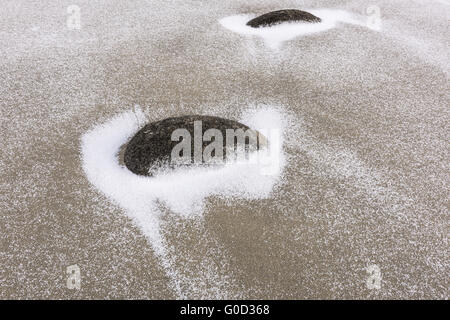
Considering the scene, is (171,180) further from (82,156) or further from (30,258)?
(30,258)

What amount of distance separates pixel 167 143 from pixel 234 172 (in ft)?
2.90

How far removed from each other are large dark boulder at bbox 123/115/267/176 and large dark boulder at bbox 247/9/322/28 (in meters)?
3.68

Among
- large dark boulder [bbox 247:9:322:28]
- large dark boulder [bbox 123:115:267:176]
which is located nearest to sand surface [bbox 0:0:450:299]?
large dark boulder [bbox 123:115:267:176]

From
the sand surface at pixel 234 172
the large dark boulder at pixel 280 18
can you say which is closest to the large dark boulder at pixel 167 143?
the sand surface at pixel 234 172

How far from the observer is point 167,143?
3.96 m

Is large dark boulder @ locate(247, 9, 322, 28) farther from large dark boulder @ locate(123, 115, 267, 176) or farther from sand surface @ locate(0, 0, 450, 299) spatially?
large dark boulder @ locate(123, 115, 267, 176)

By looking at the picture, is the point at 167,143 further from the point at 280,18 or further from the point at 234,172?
the point at 280,18

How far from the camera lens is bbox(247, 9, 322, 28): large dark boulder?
704 centimetres

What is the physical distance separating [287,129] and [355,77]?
2.01m

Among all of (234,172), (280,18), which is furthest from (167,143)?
(280,18)

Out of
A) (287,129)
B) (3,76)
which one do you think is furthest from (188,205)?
(3,76)

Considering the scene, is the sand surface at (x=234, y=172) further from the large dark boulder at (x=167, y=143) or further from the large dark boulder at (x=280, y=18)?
the large dark boulder at (x=280, y=18)

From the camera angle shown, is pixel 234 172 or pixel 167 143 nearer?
pixel 234 172
